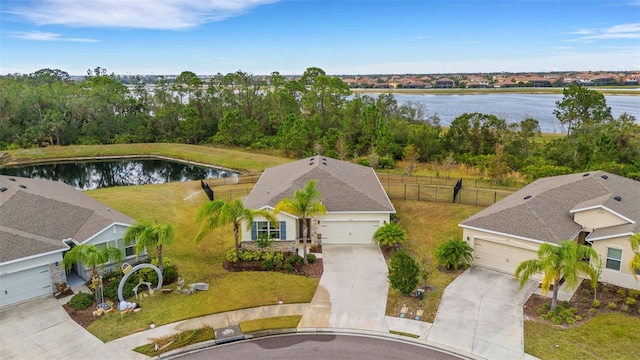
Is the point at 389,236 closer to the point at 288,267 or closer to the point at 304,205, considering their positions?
the point at 304,205

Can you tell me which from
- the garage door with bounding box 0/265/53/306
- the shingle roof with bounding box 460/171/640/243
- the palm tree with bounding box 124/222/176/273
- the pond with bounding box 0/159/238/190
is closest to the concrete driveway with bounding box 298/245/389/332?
the shingle roof with bounding box 460/171/640/243

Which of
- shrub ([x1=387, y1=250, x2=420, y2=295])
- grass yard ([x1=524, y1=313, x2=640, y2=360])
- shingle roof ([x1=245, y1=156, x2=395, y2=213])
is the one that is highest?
shingle roof ([x1=245, y1=156, x2=395, y2=213])

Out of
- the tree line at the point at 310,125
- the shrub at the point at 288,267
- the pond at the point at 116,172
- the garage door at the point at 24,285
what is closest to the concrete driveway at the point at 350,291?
the shrub at the point at 288,267

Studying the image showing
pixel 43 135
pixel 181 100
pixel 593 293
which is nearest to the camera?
pixel 593 293

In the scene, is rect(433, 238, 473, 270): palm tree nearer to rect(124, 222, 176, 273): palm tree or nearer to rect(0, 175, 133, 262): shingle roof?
rect(124, 222, 176, 273): palm tree

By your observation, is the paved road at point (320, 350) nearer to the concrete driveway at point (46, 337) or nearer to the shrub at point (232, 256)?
the concrete driveway at point (46, 337)

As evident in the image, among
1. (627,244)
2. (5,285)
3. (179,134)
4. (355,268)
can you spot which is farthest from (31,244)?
(179,134)

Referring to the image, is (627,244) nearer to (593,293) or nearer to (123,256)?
(593,293)

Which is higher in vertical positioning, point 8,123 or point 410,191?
point 8,123
